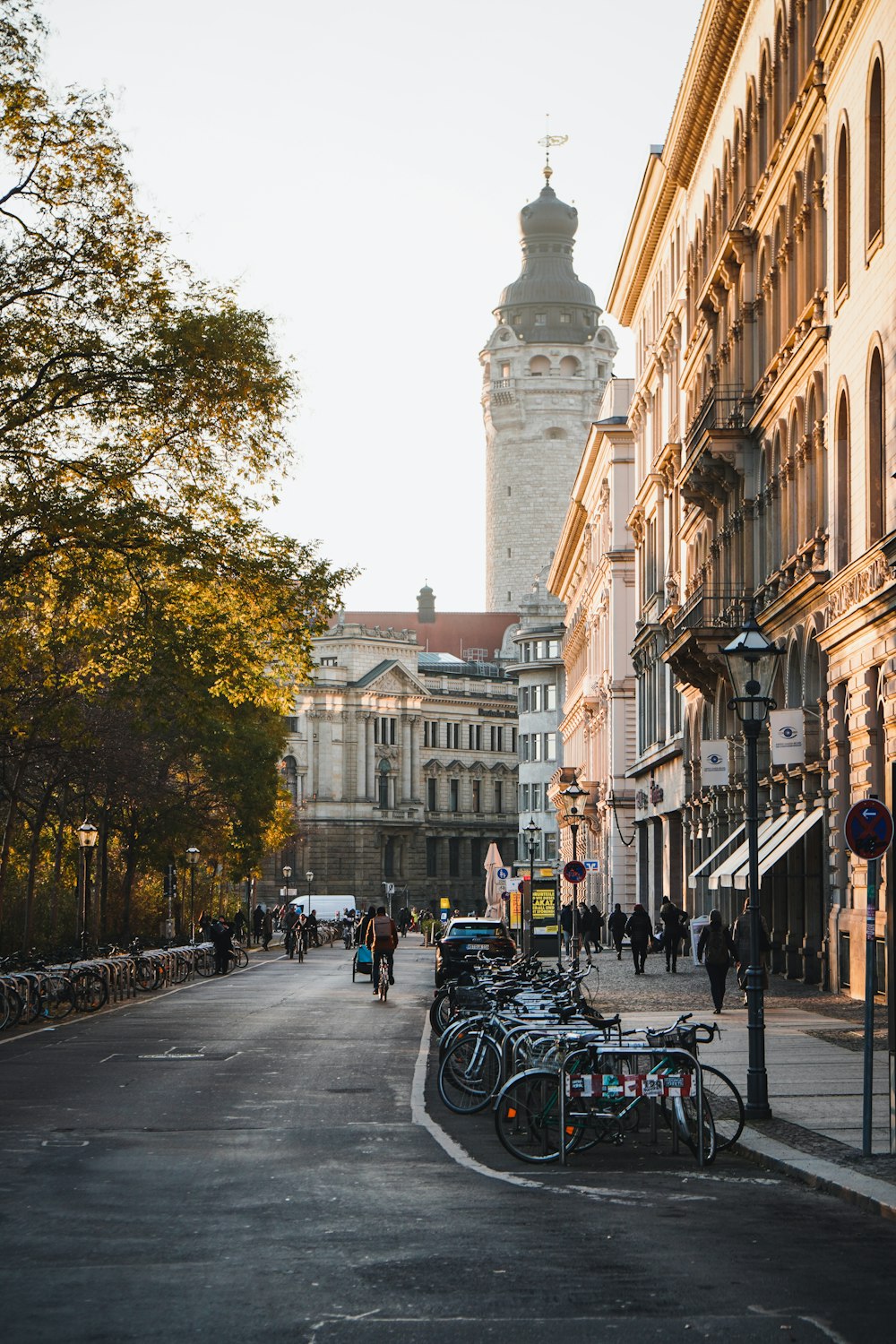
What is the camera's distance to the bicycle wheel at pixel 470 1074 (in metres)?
17.9

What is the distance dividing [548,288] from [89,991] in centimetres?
14728

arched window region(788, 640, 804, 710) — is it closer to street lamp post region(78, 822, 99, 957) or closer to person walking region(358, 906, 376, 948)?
person walking region(358, 906, 376, 948)

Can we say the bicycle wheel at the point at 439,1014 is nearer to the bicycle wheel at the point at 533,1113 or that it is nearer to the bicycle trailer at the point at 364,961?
the bicycle wheel at the point at 533,1113

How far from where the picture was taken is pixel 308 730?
159625 mm

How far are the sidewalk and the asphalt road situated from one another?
0.30 metres

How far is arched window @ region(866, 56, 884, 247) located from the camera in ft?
99.7

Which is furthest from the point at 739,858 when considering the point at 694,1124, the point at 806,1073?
the point at 694,1124

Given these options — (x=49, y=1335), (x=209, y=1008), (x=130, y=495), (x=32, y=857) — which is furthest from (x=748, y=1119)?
(x=32, y=857)

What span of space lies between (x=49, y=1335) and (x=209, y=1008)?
88.9 feet

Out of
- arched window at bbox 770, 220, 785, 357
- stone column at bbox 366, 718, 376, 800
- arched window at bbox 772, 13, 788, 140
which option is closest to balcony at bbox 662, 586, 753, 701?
arched window at bbox 770, 220, 785, 357

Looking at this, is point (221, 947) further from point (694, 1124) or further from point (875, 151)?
point (694, 1124)

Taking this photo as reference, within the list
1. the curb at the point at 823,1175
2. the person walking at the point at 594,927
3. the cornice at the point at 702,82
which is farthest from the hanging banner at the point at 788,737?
the person walking at the point at 594,927

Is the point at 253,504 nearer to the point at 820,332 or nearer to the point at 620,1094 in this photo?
the point at 820,332

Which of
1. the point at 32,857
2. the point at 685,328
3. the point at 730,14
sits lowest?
the point at 32,857
